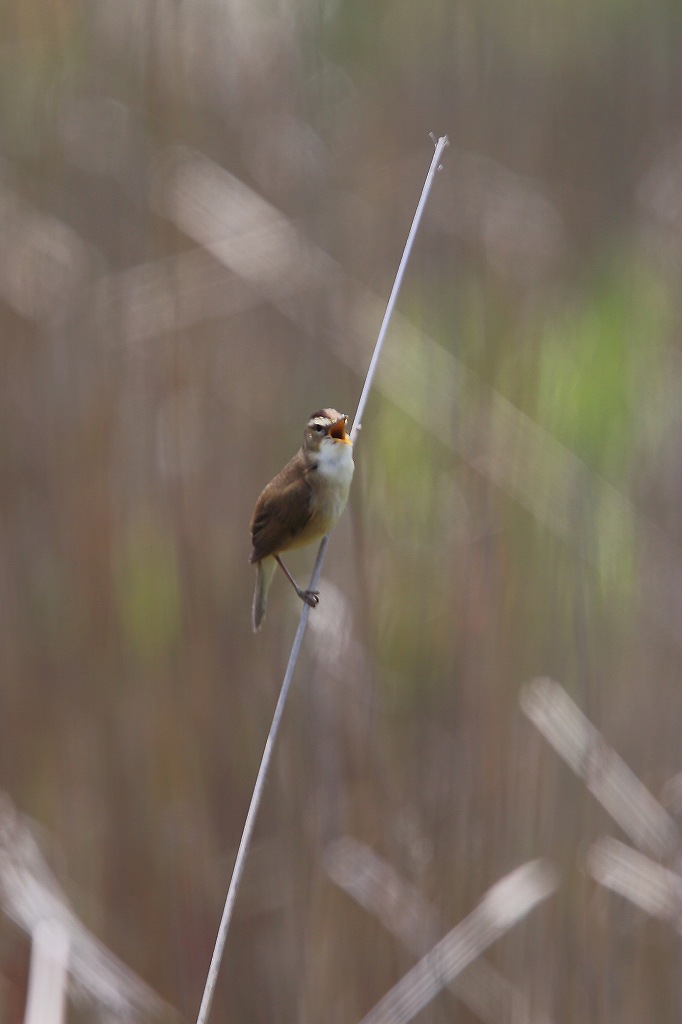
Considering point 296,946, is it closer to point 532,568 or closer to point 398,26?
point 532,568

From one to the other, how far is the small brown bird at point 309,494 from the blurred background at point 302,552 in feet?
0.23

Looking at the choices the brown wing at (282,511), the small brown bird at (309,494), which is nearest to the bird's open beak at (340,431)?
the small brown bird at (309,494)

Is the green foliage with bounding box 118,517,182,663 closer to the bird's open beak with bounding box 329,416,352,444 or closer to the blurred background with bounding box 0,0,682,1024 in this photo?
the blurred background with bounding box 0,0,682,1024

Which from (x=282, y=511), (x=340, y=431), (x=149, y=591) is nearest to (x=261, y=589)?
(x=282, y=511)

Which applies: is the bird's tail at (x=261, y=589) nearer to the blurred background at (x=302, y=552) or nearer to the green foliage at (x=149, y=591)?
the blurred background at (x=302, y=552)

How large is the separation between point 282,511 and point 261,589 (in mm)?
243

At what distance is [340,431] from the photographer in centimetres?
206

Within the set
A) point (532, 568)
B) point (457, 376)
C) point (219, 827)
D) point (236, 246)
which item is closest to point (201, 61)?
point (236, 246)

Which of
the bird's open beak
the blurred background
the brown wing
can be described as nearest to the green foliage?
the blurred background

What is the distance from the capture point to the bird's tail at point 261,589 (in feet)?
7.68

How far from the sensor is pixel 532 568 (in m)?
2.64

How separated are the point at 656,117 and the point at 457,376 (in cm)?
117

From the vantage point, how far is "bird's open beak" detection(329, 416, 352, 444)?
6.72 ft

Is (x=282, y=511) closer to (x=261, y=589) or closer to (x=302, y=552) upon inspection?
(x=261, y=589)
